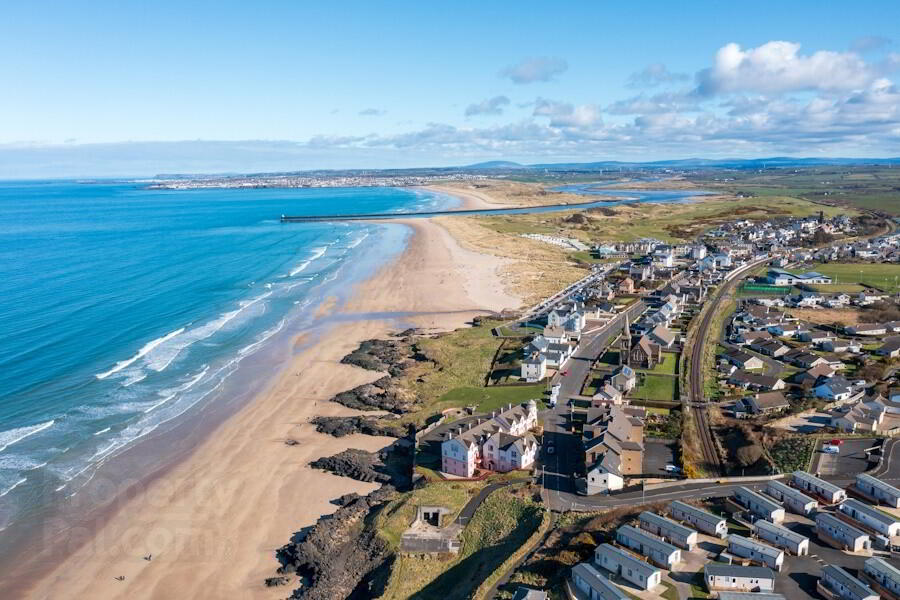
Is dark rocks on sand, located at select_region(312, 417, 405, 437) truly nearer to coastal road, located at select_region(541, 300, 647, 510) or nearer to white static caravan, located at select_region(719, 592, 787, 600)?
coastal road, located at select_region(541, 300, 647, 510)

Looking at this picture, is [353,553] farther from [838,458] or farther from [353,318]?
[353,318]

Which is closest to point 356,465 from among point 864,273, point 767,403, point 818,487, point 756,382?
point 818,487

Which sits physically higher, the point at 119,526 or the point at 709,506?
the point at 709,506

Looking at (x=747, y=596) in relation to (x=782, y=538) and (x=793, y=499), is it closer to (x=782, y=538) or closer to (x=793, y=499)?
(x=782, y=538)

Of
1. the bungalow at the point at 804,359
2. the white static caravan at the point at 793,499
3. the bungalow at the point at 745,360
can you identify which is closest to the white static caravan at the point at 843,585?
the white static caravan at the point at 793,499

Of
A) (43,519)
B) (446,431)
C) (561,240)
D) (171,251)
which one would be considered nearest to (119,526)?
(43,519)

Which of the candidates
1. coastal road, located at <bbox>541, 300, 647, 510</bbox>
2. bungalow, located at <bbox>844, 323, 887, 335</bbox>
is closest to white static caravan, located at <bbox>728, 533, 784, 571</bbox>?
coastal road, located at <bbox>541, 300, 647, 510</bbox>

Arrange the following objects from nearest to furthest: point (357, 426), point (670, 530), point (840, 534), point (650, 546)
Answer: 1. point (650, 546)
2. point (840, 534)
3. point (670, 530)
4. point (357, 426)
